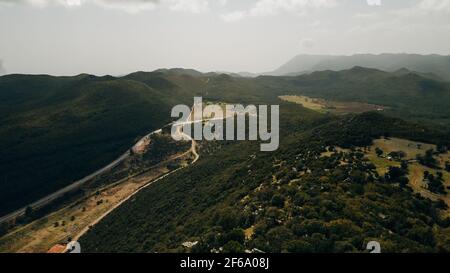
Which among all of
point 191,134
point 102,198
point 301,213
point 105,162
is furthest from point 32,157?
point 301,213

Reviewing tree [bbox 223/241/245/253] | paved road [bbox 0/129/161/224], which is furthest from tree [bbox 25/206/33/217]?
tree [bbox 223/241/245/253]

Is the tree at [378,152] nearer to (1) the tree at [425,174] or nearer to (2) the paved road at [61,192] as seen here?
(1) the tree at [425,174]

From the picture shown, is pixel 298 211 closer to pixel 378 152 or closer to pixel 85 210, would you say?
pixel 378 152

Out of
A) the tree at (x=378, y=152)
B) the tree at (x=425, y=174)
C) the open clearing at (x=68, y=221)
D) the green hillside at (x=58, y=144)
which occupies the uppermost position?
the tree at (x=378, y=152)

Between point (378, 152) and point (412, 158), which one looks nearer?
point (412, 158)

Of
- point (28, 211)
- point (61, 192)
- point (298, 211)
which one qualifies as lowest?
point (28, 211)

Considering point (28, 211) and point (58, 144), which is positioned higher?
point (58, 144)

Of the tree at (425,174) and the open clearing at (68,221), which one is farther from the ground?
the tree at (425,174)

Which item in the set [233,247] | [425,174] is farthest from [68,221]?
[425,174]

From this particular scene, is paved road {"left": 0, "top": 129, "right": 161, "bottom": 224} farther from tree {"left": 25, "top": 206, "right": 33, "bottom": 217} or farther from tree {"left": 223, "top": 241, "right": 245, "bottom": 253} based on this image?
tree {"left": 223, "top": 241, "right": 245, "bottom": 253}

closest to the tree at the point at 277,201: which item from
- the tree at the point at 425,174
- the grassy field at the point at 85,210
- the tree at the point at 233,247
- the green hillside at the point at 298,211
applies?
the green hillside at the point at 298,211
